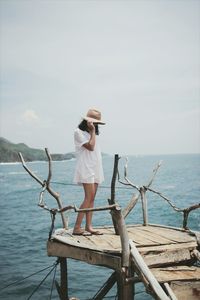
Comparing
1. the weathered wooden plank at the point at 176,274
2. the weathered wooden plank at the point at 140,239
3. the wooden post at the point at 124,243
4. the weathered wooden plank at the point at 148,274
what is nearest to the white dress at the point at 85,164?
the weathered wooden plank at the point at 140,239

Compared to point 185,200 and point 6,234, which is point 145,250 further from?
point 185,200

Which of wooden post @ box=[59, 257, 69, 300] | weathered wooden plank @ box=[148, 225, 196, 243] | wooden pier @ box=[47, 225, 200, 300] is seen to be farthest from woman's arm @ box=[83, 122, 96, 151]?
wooden post @ box=[59, 257, 69, 300]

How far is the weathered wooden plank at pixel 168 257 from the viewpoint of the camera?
5.65 m

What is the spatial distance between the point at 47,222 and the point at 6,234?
169 inches

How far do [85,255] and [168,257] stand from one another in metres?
1.42

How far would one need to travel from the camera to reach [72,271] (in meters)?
14.3

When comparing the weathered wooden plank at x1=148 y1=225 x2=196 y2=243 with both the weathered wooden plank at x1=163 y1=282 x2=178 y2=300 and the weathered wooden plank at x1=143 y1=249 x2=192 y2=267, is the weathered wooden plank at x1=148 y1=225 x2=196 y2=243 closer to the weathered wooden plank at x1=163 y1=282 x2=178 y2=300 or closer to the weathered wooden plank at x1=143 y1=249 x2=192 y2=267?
the weathered wooden plank at x1=143 y1=249 x2=192 y2=267

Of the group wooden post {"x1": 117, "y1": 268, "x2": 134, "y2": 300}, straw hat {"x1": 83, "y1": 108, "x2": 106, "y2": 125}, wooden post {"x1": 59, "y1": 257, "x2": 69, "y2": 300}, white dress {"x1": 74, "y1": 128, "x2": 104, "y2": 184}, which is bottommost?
wooden post {"x1": 59, "y1": 257, "x2": 69, "y2": 300}

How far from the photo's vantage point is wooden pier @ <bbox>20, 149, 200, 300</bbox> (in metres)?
4.85

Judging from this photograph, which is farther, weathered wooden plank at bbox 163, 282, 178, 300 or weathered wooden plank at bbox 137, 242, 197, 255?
weathered wooden plank at bbox 137, 242, 197, 255

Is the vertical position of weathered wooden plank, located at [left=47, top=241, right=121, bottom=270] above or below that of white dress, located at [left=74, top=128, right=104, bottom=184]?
below

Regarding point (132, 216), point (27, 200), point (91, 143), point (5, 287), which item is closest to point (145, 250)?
point (91, 143)

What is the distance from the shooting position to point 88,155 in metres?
6.58

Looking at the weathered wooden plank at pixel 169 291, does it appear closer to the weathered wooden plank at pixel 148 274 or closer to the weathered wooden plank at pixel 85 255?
the weathered wooden plank at pixel 148 274
